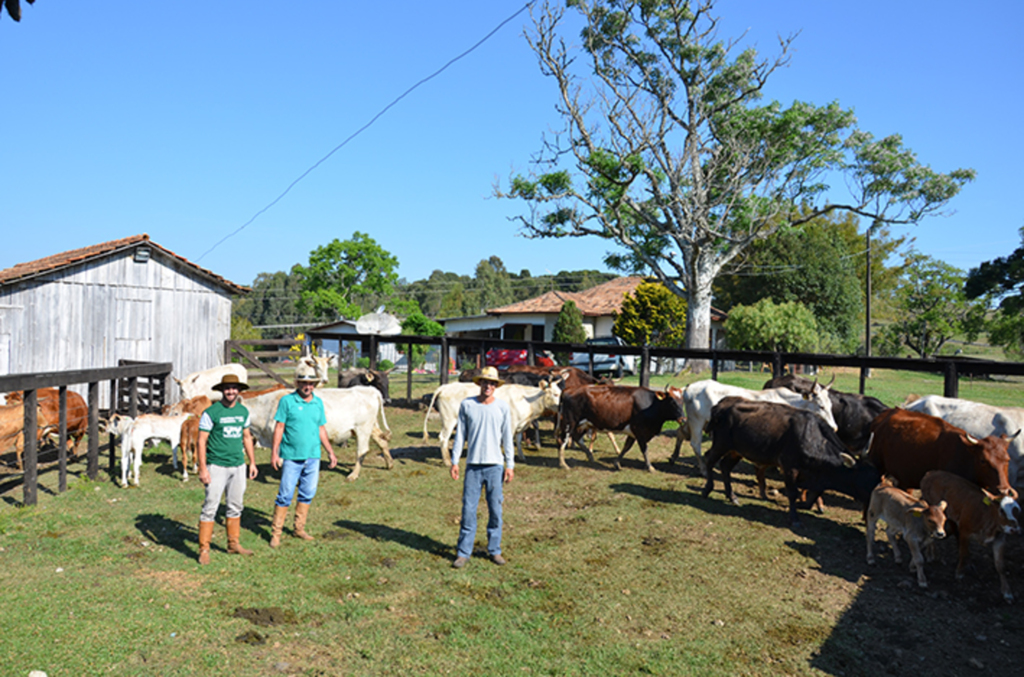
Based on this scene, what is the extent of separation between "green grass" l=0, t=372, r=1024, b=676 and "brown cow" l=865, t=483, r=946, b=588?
0.77ft

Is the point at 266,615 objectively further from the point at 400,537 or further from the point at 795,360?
the point at 795,360

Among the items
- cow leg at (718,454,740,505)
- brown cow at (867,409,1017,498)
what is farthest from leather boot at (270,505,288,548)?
brown cow at (867,409,1017,498)

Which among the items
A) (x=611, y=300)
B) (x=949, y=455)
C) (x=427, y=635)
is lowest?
(x=427, y=635)

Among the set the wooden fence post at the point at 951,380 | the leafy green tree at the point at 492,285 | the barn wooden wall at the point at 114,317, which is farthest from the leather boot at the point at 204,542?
the leafy green tree at the point at 492,285

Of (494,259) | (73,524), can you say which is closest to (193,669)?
(73,524)

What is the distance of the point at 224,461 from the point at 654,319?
28.2 meters

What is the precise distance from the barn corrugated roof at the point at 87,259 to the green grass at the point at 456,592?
915 cm

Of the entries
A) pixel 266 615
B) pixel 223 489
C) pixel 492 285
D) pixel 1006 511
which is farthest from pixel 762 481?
pixel 492 285

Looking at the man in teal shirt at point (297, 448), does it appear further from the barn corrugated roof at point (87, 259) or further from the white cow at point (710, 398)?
the barn corrugated roof at point (87, 259)

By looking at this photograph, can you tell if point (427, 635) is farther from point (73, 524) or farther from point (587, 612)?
point (73, 524)

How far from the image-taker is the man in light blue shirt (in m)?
6.89

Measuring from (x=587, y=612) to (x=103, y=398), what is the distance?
16190 millimetres

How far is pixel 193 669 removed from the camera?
184 inches

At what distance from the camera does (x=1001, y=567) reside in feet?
21.0
